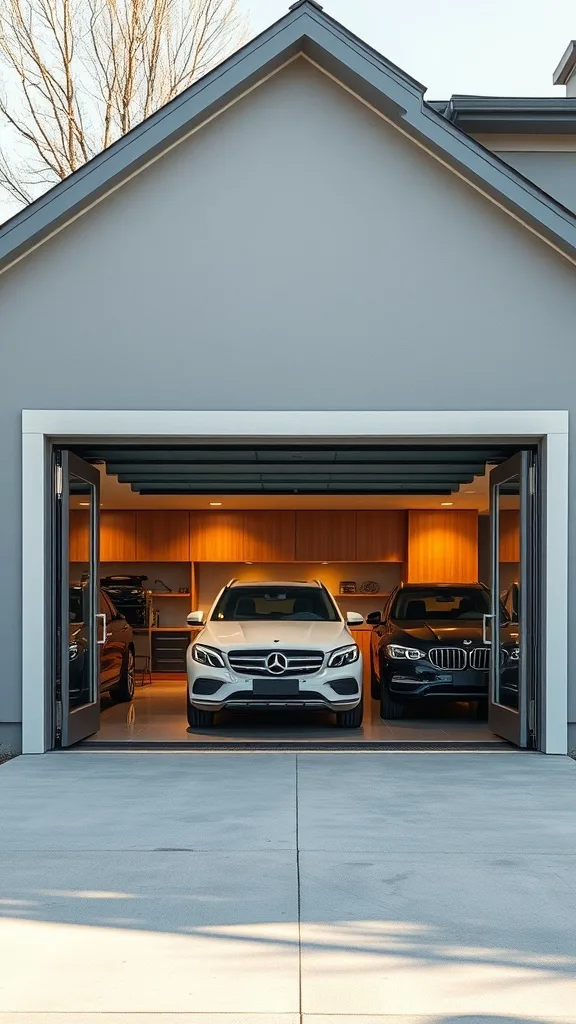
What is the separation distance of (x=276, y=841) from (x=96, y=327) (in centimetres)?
498

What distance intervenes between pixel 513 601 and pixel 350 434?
214 cm

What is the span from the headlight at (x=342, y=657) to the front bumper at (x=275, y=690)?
0.05 meters

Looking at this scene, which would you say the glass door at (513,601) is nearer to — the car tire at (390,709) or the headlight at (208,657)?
Result: the car tire at (390,709)

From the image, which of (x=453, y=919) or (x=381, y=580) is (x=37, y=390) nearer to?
(x=453, y=919)

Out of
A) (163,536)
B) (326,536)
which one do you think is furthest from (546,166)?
(163,536)

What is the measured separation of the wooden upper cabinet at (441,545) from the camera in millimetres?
18094

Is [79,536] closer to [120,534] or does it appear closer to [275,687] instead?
[275,687]

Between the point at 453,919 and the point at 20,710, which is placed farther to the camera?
the point at 20,710

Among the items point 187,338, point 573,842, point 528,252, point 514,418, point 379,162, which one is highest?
point 379,162

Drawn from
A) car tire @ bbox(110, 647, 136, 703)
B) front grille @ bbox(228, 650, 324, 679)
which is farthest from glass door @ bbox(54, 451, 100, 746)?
car tire @ bbox(110, 647, 136, 703)

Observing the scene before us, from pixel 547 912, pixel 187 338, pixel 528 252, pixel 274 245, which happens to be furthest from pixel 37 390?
pixel 547 912

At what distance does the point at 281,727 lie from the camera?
11492 millimetres

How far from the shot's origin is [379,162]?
957cm

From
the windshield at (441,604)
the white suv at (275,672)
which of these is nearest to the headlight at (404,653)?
the white suv at (275,672)
